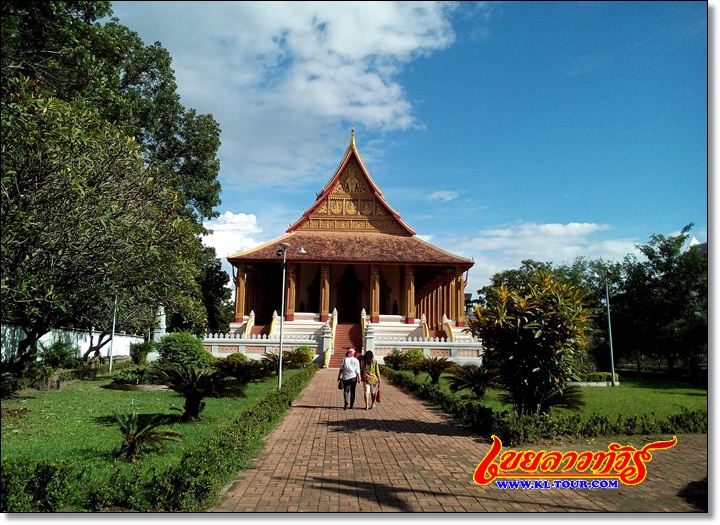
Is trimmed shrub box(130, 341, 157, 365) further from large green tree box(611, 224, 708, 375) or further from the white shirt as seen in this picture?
large green tree box(611, 224, 708, 375)

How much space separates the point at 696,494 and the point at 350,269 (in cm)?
2937

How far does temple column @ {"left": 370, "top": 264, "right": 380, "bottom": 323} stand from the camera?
30672mm

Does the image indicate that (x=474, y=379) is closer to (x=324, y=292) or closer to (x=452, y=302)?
(x=324, y=292)

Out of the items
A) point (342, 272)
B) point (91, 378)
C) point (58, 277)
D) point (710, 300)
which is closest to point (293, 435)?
point (58, 277)

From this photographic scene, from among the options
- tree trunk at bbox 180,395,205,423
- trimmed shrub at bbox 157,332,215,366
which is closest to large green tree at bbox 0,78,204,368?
tree trunk at bbox 180,395,205,423

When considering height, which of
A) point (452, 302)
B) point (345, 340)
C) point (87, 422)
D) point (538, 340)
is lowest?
point (87, 422)

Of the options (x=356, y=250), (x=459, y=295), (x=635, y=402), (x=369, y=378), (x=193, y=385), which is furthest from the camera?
(x=459, y=295)

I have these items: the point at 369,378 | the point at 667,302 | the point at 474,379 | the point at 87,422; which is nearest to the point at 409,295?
the point at 667,302

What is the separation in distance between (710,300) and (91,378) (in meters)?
18.1

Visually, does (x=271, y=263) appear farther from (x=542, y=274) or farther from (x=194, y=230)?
(x=542, y=274)

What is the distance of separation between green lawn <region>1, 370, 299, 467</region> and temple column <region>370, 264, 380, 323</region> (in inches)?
644

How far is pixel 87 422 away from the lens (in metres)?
9.17

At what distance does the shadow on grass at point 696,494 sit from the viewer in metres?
5.13

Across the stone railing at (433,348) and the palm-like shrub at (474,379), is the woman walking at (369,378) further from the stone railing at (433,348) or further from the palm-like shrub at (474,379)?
the stone railing at (433,348)
